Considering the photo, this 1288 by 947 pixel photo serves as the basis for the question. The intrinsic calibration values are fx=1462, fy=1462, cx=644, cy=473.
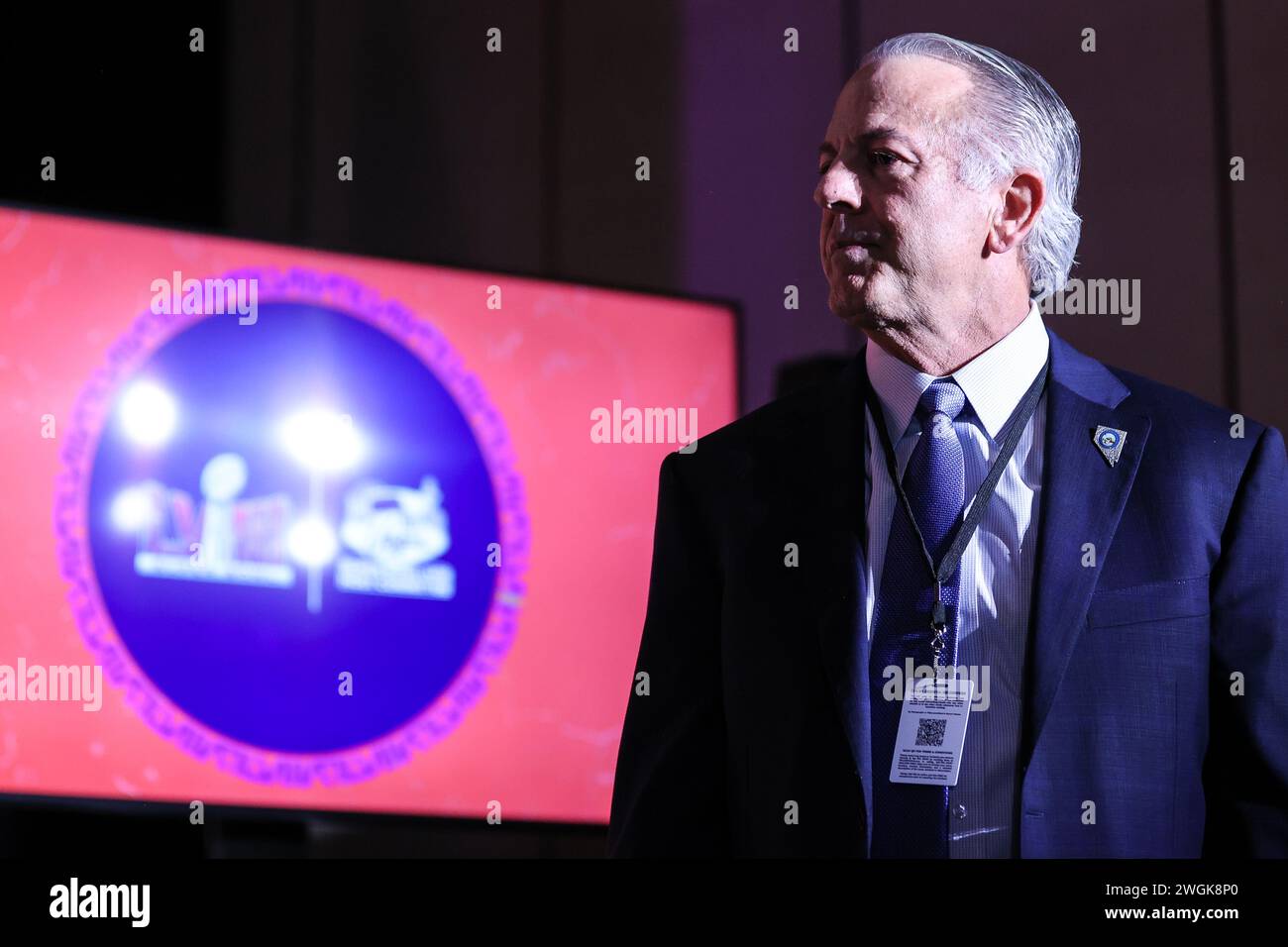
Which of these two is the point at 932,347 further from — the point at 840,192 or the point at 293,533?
the point at 293,533

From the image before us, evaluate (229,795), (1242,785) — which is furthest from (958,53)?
A: (229,795)

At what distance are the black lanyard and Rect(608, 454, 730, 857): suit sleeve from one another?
0.31 metres

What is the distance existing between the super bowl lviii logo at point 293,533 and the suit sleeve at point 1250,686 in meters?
1.21

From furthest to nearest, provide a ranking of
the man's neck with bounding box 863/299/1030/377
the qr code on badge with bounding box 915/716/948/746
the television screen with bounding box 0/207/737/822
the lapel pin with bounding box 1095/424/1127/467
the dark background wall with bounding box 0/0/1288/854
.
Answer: the television screen with bounding box 0/207/737/822 → the dark background wall with bounding box 0/0/1288/854 → the man's neck with bounding box 863/299/1030/377 → the lapel pin with bounding box 1095/424/1127/467 → the qr code on badge with bounding box 915/716/948/746

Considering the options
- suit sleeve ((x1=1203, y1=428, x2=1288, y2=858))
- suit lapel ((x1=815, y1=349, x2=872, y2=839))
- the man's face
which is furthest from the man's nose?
suit sleeve ((x1=1203, y1=428, x2=1288, y2=858))

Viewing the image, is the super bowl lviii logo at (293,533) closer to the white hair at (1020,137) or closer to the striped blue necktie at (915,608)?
the striped blue necktie at (915,608)

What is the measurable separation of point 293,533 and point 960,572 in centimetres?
122

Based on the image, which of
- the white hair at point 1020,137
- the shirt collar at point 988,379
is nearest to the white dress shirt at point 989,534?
the shirt collar at point 988,379

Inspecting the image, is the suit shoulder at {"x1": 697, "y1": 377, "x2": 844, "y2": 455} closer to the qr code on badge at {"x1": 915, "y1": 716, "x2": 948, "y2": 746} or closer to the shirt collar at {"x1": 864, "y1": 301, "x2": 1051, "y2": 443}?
the shirt collar at {"x1": 864, "y1": 301, "x2": 1051, "y2": 443}

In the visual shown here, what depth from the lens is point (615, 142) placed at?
2.75 meters

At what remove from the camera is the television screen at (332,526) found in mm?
2637

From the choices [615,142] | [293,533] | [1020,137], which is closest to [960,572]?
[1020,137]

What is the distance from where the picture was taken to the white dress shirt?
203cm
